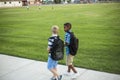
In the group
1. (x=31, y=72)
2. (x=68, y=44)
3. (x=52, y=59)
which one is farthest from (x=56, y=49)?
(x=31, y=72)

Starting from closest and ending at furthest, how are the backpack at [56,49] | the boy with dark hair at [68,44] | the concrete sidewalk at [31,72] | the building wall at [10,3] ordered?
the backpack at [56,49], the boy with dark hair at [68,44], the concrete sidewalk at [31,72], the building wall at [10,3]

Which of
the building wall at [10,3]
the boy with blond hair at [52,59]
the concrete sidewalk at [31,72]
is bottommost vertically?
the building wall at [10,3]

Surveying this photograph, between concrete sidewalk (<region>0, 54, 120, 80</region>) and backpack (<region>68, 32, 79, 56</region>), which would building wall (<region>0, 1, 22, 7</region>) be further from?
backpack (<region>68, 32, 79, 56</region>)

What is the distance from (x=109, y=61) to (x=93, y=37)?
165 inches

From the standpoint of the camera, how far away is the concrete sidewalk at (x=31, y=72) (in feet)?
20.1

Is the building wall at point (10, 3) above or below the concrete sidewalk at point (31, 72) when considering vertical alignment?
below

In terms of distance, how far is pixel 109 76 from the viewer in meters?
6.12

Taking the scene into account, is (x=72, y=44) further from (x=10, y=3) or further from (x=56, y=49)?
(x=10, y=3)

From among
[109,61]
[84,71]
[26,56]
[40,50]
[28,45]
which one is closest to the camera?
[84,71]

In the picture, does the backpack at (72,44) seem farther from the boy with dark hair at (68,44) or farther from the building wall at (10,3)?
the building wall at (10,3)

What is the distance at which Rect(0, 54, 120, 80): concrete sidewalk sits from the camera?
6.12m

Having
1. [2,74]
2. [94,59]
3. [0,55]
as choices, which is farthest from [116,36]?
[2,74]

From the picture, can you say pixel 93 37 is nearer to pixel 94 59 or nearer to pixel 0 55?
pixel 94 59

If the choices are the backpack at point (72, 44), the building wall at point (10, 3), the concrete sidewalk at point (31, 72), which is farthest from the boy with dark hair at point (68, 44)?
the building wall at point (10, 3)
